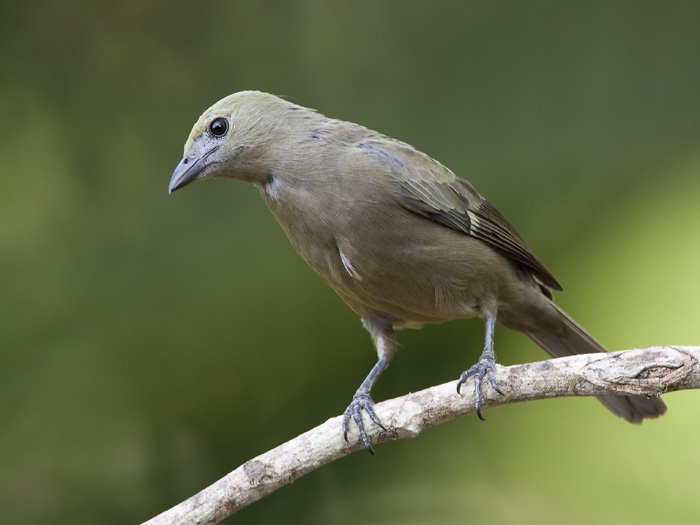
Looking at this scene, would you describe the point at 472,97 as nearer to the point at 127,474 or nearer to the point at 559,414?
the point at 559,414

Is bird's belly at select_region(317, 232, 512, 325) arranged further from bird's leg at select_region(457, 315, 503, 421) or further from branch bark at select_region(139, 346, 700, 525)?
branch bark at select_region(139, 346, 700, 525)

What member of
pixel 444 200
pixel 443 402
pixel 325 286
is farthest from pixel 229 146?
pixel 325 286

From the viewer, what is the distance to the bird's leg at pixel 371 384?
2986 millimetres

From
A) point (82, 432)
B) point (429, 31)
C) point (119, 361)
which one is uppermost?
point (429, 31)

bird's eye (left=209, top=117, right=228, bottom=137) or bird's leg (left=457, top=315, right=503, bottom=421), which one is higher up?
bird's eye (left=209, top=117, right=228, bottom=137)

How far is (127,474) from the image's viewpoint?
4.98m

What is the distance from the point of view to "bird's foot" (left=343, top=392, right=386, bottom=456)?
296 centimetres

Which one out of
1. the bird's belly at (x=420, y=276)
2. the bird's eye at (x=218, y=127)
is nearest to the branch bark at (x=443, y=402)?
the bird's belly at (x=420, y=276)

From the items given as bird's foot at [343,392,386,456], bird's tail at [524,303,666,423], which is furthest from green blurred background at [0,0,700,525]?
bird's foot at [343,392,386,456]

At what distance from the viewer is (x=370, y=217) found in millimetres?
3076

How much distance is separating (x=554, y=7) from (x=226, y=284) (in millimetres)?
3002

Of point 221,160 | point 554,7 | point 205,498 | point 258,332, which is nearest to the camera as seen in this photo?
point 205,498

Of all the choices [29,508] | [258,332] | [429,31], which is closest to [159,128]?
[258,332]

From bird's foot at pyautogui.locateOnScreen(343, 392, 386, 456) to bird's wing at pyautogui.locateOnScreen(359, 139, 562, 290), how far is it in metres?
0.84
